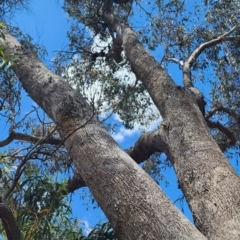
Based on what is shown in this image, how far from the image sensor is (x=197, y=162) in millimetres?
3281

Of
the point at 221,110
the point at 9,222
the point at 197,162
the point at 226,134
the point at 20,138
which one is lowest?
the point at 9,222

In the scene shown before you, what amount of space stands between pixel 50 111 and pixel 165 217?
1.44 meters

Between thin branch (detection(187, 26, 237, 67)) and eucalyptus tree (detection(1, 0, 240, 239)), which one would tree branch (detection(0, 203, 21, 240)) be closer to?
eucalyptus tree (detection(1, 0, 240, 239))

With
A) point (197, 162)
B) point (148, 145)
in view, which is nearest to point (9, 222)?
point (197, 162)

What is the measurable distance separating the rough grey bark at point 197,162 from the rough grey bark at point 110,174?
48 centimetres

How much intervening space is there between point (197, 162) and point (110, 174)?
2.68 ft

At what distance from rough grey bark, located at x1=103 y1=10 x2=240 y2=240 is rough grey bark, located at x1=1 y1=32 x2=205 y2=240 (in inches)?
18.8

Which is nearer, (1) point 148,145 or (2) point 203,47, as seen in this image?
(1) point 148,145

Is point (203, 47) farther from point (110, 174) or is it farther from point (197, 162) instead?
point (110, 174)

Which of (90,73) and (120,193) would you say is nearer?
(120,193)

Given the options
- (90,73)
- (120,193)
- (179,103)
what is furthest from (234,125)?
(120,193)

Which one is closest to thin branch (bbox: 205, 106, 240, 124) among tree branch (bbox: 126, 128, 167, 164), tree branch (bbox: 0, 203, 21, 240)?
tree branch (bbox: 126, 128, 167, 164)

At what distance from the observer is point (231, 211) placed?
2.82 metres

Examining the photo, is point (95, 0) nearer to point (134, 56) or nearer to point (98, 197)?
point (134, 56)
